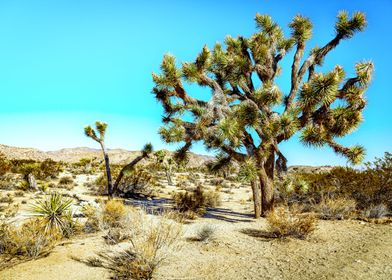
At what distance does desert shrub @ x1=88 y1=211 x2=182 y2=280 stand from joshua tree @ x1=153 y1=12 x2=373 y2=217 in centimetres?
342

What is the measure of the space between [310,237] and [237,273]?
267 centimetres

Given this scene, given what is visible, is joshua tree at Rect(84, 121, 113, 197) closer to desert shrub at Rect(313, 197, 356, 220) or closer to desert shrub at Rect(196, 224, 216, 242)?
desert shrub at Rect(196, 224, 216, 242)

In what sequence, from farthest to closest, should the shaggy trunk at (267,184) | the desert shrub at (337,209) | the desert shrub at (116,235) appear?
1. the shaggy trunk at (267,184)
2. the desert shrub at (337,209)
3. the desert shrub at (116,235)

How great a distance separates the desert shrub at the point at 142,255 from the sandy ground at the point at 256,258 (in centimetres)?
21

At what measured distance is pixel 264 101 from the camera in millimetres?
8750

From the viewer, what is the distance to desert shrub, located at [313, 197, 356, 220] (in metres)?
9.32

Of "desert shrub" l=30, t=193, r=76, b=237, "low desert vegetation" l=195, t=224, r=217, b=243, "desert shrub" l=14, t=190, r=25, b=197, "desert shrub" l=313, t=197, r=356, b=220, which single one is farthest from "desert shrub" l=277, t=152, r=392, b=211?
"desert shrub" l=14, t=190, r=25, b=197

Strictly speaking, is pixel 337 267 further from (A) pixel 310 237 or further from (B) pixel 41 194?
(B) pixel 41 194

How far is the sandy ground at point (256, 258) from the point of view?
5121 mm

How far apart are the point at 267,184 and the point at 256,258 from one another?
373cm

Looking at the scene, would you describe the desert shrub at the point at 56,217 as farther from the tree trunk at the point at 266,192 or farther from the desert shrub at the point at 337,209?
the desert shrub at the point at 337,209

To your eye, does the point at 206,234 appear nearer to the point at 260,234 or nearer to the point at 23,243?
the point at 260,234

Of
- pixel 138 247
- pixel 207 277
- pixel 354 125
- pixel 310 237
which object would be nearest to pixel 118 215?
pixel 138 247

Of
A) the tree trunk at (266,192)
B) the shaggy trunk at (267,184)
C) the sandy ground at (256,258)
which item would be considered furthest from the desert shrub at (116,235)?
the tree trunk at (266,192)
